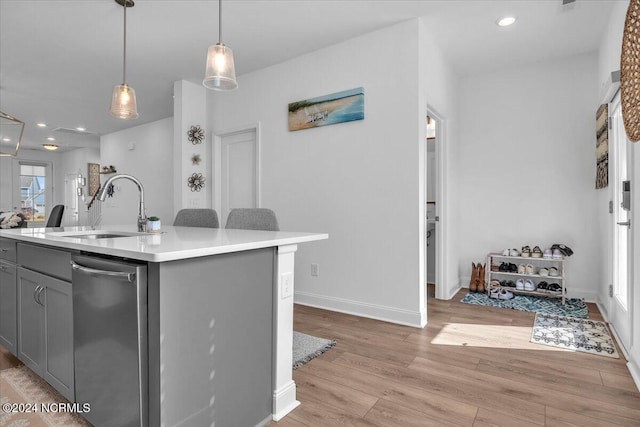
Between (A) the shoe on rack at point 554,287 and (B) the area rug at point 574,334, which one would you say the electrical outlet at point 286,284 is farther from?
(A) the shoe on rack at point 554,287

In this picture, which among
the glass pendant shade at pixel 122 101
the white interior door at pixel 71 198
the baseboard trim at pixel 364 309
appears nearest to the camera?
the glass pendant shade at pixel 122 101

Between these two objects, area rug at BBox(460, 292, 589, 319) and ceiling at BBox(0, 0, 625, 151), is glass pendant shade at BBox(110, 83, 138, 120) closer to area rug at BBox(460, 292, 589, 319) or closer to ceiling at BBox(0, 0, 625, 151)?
ceiling at BBox(0, 0, 625, 151)

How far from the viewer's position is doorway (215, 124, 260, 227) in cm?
413

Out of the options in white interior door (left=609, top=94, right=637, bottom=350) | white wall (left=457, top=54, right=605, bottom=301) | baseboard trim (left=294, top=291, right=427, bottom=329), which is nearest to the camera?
white interior door (left=609, top=94, right=637, bottom=350)

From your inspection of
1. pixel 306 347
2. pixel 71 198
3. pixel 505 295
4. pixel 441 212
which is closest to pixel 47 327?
pixel 306 347

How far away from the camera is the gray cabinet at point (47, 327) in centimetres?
159

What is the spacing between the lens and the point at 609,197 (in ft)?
9.96

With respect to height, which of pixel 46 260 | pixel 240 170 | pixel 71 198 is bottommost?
pixel 46 260

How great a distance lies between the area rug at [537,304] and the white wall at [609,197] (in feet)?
0.63

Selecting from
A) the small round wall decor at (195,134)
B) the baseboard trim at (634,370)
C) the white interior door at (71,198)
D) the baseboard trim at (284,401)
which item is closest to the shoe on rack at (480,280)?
the baseboard trim at (634,370)

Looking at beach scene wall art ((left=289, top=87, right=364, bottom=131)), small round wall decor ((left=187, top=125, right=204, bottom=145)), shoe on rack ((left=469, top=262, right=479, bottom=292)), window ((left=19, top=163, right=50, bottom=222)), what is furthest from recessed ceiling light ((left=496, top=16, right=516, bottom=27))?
window ((left=19, top=163, right=50, bottom=222))

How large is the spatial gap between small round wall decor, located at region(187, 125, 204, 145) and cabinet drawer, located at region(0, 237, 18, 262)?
2464 millimetres

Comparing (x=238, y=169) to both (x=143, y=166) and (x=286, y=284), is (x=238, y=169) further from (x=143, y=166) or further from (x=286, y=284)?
(x=143, y=166)

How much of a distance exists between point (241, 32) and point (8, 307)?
272cm
